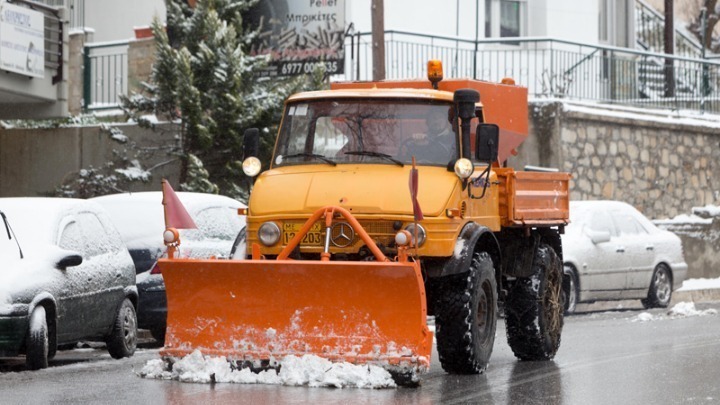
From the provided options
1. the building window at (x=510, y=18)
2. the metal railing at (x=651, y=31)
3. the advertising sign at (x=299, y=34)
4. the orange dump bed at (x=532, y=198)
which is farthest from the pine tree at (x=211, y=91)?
the metal railing at (x=651, y=31)

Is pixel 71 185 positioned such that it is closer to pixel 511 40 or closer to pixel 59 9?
pixel 59 9

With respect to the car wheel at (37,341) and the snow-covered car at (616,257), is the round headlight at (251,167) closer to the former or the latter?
the car wheel at (37,341)

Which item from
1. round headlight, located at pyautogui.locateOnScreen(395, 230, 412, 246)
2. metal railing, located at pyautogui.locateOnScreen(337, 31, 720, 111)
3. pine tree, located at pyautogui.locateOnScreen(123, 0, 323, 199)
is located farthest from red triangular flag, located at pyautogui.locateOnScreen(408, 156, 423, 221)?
metal railing, located at pyautogui.locateOnScreen(337, 31, 720, 111)

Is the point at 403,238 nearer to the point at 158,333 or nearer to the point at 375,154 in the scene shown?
the point at 375,154

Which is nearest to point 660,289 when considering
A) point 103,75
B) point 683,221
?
point 683,221

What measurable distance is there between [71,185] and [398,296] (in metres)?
16.8

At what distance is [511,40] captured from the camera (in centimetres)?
2869

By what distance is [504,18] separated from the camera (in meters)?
31.9

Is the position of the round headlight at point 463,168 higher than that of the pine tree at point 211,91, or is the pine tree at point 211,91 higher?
the pine tree at point 211,91

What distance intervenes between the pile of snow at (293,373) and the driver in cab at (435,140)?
2085 mm

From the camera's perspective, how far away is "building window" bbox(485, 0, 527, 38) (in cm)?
3162

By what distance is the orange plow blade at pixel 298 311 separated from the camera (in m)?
11.0

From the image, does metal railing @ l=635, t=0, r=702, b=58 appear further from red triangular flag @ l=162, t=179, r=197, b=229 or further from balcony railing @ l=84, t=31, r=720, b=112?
red triangular flag @ l=162, t=179, r=197, b=229

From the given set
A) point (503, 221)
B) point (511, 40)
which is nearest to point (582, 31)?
point (511, 40)
